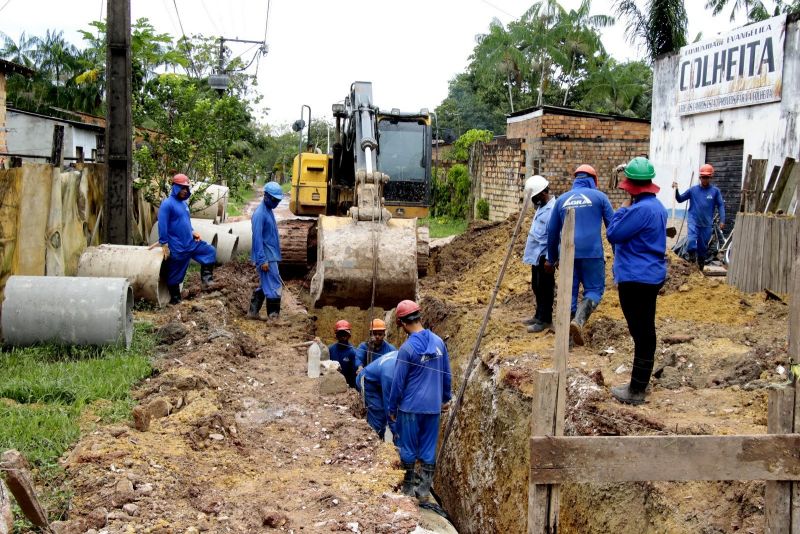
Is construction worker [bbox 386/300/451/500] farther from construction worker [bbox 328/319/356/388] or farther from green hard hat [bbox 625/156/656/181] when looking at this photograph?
construction worker [bbox 328/319/356/388]

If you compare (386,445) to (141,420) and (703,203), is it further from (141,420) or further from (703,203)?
(703,203)

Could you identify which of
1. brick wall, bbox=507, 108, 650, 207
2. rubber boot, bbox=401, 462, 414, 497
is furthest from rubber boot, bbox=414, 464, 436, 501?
brick wall, bbox=507, 108, 650, 207

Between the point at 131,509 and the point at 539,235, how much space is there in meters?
5.42

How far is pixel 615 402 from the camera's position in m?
6.95

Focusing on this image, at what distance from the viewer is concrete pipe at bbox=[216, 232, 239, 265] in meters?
15.2

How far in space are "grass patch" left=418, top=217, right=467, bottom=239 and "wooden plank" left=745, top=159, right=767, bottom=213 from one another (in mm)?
11919

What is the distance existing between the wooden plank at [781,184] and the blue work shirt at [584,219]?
3.57 meters

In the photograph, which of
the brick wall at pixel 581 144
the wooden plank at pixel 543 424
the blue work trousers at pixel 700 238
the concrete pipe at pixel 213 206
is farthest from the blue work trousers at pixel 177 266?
the brick wall at pixel 581 144

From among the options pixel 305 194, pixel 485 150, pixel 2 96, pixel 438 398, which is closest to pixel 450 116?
pixel 485 150

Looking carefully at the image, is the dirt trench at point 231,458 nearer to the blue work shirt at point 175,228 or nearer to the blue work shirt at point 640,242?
the blue work shirt at point 175,228

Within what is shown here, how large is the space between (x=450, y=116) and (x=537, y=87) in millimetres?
10737

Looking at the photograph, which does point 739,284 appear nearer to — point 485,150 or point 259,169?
point 259,169

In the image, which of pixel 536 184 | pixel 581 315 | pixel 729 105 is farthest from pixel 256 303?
pixel 729 105

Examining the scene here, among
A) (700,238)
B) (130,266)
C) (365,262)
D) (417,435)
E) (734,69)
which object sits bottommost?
(417,435)
